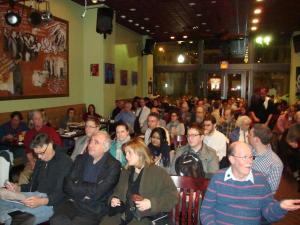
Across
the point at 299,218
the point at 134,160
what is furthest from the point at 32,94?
the point at 299,218

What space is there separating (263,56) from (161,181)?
1486 cm

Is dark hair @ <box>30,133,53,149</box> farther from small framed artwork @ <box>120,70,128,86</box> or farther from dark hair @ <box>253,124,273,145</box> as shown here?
small framed artwork @ <box>120,70,128,86</box>

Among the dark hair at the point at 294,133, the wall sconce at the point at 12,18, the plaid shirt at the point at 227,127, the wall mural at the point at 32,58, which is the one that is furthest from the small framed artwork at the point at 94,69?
the dark hair at the point at 294,133

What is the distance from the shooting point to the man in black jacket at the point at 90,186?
2.80 metres

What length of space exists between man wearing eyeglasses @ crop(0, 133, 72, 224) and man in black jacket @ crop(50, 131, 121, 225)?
0.11 meters

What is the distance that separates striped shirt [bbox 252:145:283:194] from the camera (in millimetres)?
2748

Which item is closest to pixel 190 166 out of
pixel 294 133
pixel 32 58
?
pixel 294 133

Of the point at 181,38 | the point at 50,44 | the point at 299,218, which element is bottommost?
the point at 299,218

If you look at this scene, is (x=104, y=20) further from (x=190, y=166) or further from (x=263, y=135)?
(x=263, y=135)

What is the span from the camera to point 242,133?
17.4 ft

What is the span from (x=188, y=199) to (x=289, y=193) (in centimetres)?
354

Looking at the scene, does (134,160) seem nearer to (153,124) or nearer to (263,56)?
(153,124)

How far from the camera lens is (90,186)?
9.29 ft

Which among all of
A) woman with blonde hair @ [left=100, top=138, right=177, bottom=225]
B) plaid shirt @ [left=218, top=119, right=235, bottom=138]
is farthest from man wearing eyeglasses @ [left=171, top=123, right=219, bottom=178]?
plaid shirt @ [left=218, top=119, right=235, bottom=138]
